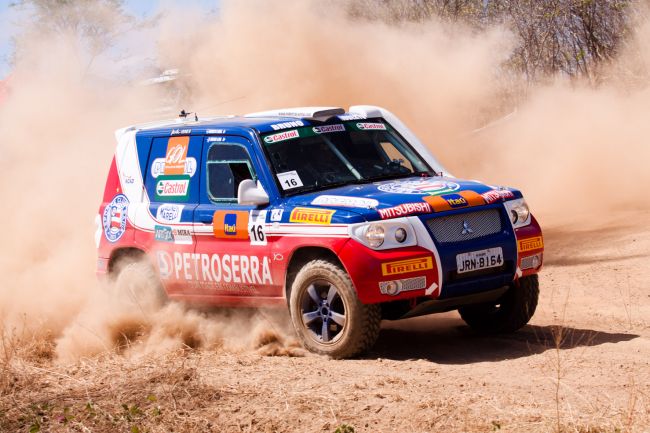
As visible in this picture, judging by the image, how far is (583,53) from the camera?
22.7 meters

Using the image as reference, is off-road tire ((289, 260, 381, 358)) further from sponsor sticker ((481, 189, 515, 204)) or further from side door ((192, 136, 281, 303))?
sponsor sticker ((481, 189, 515, 204))

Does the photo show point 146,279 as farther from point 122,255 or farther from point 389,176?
point 389,176

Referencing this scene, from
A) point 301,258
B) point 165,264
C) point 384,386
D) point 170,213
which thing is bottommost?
point 384,386

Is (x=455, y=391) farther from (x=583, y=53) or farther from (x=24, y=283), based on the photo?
(x=583, y=53)

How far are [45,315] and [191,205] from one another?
7.70 ft

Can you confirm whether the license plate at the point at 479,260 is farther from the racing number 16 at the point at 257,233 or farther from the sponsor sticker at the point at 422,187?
the racing number 16 at the point at 257,233

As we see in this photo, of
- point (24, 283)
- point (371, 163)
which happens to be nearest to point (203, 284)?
point (371, 163)

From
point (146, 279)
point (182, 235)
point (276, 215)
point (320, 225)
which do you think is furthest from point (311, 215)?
point (146, 279)

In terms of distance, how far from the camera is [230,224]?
27.6 feet

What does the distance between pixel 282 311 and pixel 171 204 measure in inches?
49.4

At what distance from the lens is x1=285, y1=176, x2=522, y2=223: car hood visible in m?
7.50

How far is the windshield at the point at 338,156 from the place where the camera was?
8367mm

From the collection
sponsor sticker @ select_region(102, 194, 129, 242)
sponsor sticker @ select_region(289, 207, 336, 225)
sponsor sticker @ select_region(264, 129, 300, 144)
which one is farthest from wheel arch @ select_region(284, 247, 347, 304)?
sponsor sticker @ select_region(102, 194, 129, 242)

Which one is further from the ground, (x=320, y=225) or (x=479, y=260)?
(x=320, y=225)
